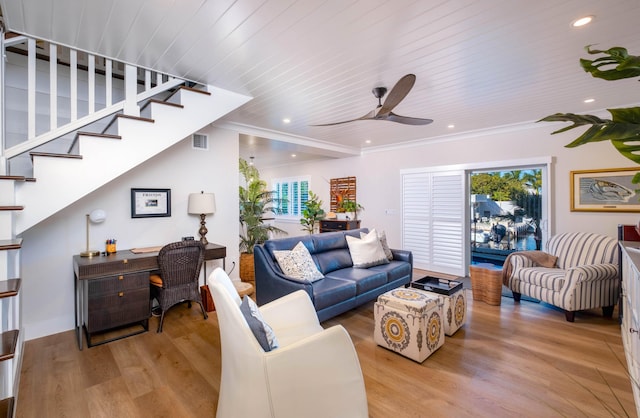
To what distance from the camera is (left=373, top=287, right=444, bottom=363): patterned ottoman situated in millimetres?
2553

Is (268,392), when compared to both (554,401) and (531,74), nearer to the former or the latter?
(554,401)

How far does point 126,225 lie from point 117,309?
3.39 ft

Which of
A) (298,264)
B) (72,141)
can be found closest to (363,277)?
(298,264)

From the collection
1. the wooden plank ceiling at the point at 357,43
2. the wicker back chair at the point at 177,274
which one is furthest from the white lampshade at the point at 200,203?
the wooden plank ceiling at the point at 357,43

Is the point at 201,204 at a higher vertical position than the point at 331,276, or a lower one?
higher

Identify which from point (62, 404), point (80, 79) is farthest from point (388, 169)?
point (62, 404)

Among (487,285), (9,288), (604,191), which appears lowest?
(487,285)

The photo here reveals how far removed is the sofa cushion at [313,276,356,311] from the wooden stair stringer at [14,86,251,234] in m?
2.11

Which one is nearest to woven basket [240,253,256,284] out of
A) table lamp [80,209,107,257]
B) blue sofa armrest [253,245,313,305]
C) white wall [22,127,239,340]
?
white wall [22,127,239,340]

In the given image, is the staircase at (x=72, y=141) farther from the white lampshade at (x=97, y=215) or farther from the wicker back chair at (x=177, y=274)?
the wicker back chair at (x=177, y=274)

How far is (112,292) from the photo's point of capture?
→ 2936 millimetres

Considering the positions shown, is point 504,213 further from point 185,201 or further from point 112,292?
point 112,292

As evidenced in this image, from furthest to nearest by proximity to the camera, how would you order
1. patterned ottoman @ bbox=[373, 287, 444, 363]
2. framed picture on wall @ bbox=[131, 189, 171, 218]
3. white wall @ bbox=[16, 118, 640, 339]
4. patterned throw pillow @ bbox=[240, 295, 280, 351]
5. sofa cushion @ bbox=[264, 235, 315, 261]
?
framed picture on wall @ bbox=[131, 189, 171, 218] < sofa cushion @ bbox=[264, 235, 315, 261] < white wall @ bbox=[16, 118, 640, 339] < patterned ottoman @ bbox=[373, 287, 444, 363] < patterned throw pillow @ bbox=[240, 295, 280, 351]

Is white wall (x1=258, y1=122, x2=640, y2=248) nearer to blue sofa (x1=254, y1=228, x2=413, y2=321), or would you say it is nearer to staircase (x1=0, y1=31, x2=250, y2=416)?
blue sofa (x1=254, y1=228, x2=413, y2=321)
